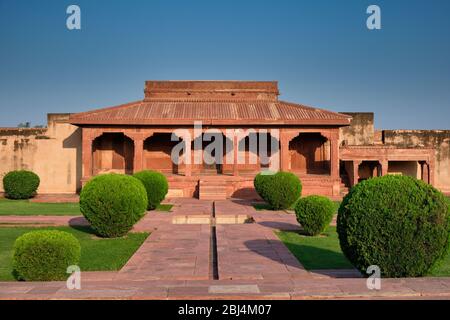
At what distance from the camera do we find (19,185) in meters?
18.3

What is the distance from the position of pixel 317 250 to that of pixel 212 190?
991 cm

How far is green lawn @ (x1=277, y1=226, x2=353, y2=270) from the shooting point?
7.05 m

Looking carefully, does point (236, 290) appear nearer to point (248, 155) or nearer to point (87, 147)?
point (87, 147)

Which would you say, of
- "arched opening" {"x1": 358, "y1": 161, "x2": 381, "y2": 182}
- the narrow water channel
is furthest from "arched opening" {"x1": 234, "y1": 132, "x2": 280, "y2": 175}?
the narrow water channel

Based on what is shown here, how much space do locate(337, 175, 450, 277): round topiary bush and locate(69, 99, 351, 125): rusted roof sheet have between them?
13.1m

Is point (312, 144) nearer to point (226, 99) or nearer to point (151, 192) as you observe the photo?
point (226, 99)

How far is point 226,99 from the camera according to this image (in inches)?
848

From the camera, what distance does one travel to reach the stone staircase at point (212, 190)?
17.7 m

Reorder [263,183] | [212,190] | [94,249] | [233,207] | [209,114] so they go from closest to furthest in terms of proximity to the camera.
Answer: [94,249] → [263,183] → [233,207] → [212,190] → [209,114]

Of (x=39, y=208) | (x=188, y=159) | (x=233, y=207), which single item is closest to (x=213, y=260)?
(x=233, y=207)

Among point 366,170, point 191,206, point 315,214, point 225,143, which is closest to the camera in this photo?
point 315,214

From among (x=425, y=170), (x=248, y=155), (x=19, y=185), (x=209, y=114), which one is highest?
(x=209, y=114)
